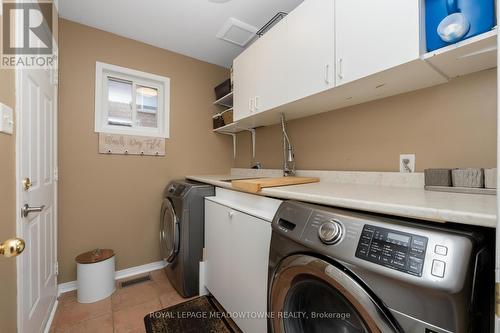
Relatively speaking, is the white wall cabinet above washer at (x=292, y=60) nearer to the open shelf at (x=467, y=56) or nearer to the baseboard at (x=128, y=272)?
the open shelf at (x=467, y=56)

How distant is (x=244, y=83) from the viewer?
1.93 metres

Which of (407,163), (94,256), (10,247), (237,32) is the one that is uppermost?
(237,32)

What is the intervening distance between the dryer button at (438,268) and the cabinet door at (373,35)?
32.7 inches

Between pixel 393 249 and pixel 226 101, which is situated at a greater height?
pixel 226 101

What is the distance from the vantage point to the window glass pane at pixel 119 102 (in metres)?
2.21

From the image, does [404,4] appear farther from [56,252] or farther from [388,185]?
[56,252]

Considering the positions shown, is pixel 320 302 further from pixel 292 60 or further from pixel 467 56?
pixel 292 60

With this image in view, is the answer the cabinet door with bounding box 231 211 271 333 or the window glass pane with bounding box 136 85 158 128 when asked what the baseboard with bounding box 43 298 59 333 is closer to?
the cabinet door with bounding box 231 211 271 333

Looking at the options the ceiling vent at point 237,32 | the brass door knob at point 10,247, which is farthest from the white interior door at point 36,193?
the ceiling vent at point 237,32

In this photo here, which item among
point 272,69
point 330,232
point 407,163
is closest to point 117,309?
point 330,232

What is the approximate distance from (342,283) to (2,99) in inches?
56.6

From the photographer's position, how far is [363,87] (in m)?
1.22

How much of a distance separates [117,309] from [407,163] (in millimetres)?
2290

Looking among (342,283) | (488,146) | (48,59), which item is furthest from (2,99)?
(488,146)
